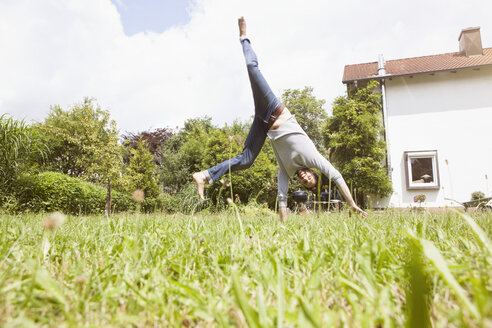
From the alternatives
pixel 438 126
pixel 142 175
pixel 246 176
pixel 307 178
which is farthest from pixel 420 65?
pixel 142 175

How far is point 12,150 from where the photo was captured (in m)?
5.90

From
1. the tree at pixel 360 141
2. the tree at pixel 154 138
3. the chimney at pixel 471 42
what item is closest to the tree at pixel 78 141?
the tree at pixel 154 138

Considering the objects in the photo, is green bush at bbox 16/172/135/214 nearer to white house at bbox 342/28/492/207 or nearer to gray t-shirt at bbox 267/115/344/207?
gray t-shirt at bbox 267/115/344/207

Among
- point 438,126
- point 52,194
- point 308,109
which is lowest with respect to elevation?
point 52,194

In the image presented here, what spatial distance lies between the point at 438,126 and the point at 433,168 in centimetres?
217

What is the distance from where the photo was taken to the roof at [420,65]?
13.4 meters

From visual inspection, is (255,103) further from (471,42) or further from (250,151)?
(471,42)

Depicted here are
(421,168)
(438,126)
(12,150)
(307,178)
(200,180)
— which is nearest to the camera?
(200,180)

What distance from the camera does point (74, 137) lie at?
1841 centimetres

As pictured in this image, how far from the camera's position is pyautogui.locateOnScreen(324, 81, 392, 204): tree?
12086 millimetres

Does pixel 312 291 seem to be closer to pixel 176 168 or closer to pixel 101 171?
pixel 101 171

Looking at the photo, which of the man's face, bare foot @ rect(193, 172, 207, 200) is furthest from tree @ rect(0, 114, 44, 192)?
the man's face

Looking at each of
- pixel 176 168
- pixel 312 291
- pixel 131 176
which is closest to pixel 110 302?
pixel 312 291

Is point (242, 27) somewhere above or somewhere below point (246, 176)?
above
